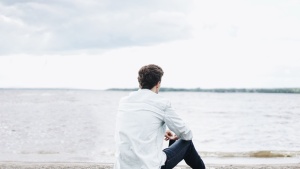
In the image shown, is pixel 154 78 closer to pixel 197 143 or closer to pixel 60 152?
pixel 60 152

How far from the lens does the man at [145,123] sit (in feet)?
14.5

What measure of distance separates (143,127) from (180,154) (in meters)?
0.81

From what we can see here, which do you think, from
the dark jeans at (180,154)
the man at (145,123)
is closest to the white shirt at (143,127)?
the man at (145,123)

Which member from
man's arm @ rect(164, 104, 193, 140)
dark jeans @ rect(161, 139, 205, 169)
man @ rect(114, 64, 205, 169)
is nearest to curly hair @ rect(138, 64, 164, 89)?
man @ rect(114, 64, 205, 169)

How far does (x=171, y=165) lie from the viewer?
489 centimetres

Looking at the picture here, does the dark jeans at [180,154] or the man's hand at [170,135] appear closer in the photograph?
the dark jeans at [180,154]

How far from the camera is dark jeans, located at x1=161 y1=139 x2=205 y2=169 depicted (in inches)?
191

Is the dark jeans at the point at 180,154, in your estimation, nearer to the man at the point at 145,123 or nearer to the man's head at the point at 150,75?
the man at the point at 145,123

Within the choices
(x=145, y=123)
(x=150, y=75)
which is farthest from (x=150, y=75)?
(x=145, y=123)

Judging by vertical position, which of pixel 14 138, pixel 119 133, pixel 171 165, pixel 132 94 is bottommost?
pixel 14 138

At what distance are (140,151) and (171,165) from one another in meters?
0.65

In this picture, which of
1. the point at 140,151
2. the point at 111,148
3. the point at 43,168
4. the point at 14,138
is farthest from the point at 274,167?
the point at 14,138

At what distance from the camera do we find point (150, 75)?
4.41 metres

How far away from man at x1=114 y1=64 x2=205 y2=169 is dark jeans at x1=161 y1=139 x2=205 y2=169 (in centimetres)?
29
